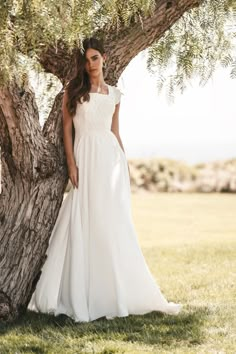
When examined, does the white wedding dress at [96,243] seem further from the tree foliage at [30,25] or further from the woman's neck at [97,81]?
the tree foliage at [30,25]

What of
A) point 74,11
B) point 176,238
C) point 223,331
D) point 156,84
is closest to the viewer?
point 74,11

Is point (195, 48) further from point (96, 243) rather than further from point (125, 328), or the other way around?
point (125, 328)

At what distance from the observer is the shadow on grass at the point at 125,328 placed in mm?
4652

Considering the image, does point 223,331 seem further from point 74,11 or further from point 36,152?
point 74,11

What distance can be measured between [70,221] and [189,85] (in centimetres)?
188

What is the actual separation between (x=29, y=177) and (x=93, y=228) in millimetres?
568

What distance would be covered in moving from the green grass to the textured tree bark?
0.99 ft

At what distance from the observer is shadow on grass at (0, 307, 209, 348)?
15.3 feet

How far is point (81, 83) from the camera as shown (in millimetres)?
5289

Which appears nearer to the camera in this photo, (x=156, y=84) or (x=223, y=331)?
(x=223, y=331)

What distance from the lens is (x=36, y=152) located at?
5.16 m

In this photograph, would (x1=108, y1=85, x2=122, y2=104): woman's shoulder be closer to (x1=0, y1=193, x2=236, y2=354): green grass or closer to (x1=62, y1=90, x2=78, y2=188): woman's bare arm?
(x1=62, y1=90, x2=78, y2=188): woman's bare arm

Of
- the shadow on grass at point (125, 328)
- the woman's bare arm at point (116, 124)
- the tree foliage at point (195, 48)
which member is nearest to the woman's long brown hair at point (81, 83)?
the woman's bare arm at point (116, 124)

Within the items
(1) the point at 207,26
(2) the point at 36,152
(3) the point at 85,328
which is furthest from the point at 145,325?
(1) the point at 207,26
